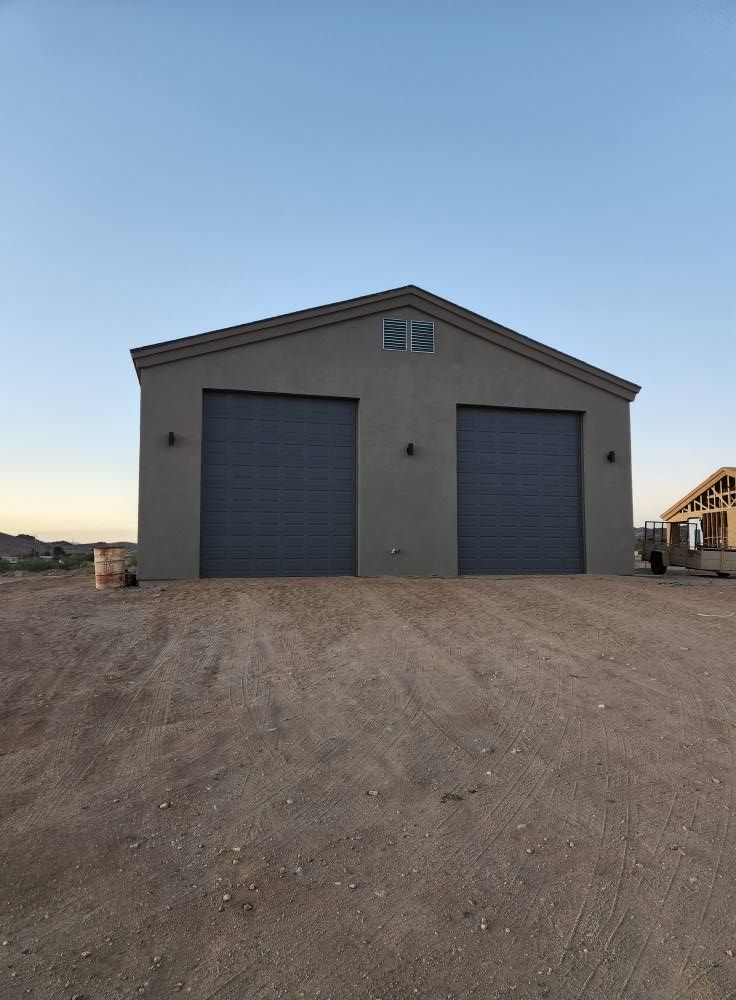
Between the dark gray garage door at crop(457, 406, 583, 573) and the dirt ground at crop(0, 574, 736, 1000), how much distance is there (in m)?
7.97

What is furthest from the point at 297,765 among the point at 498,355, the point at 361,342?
the point at 498,355

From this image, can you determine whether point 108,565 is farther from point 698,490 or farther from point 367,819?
point 698,490

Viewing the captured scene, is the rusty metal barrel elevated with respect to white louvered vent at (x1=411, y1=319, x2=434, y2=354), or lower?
lower

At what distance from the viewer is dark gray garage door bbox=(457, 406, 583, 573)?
15281mm

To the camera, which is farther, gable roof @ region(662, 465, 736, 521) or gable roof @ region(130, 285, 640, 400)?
gable roof @ region(662, 465, 736, 521)

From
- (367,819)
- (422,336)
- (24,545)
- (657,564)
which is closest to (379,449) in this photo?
(422,336)

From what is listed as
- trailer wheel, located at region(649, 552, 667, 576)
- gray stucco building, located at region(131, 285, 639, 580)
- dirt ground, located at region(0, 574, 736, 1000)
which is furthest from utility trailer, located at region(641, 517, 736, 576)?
dirt ground, located at region(0, 574, 736, 1000)

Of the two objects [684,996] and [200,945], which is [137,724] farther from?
[684,996]

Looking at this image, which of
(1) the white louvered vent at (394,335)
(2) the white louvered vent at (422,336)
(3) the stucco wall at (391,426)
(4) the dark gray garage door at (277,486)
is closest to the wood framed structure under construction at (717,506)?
(3) the stucco wall at (391,426)

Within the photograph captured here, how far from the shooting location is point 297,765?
13.5ft

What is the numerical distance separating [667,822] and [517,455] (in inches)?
505

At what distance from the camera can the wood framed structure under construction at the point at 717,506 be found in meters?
24.3

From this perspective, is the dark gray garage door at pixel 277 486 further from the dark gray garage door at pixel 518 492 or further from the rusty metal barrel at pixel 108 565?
the dark gray garage door at pixel 518 492

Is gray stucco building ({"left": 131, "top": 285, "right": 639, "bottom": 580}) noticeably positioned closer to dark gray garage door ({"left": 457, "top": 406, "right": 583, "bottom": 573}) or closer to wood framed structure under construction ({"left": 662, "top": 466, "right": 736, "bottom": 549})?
dark gray garage door ({"left": 457, "top": 406, "right": 583, "bottom": 573})
